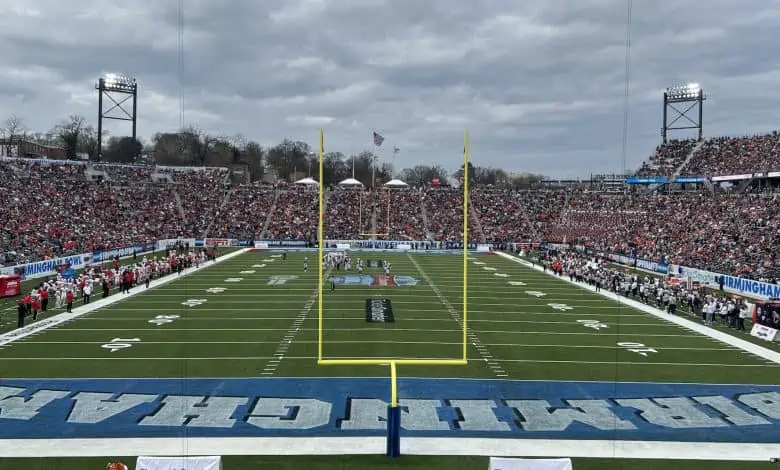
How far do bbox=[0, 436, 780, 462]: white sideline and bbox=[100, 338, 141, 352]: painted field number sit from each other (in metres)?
6.18

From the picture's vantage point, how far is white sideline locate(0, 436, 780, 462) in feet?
31.0

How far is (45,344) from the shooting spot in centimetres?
1609

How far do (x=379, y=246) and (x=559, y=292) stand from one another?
26941 mm

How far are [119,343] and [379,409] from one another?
842 centimetres

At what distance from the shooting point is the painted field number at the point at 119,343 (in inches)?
626

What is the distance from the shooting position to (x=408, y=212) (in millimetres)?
60219

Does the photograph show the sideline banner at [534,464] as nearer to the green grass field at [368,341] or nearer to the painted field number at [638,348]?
the green grass field at [368,341]

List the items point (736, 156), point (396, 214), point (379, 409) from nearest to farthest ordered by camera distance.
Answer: point (379, 409) → point (736, 156) → point (396, 214)

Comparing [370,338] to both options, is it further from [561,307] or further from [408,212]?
[408,212]

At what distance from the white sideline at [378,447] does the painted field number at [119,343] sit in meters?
6.18

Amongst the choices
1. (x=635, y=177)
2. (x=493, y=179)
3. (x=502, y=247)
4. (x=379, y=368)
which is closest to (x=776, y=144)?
(x=635, y=177)

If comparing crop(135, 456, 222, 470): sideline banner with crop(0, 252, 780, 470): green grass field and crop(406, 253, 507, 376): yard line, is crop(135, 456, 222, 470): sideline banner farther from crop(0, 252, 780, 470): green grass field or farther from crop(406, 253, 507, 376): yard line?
crop(406, 253, 507, 376): yard line

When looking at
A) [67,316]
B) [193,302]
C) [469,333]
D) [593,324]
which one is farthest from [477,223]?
[67,316]

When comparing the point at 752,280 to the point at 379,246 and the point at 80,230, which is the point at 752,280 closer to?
the point at 379,246
